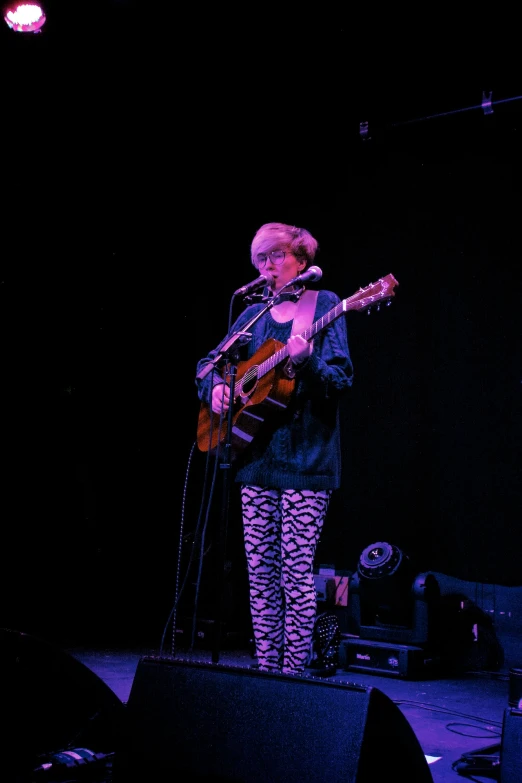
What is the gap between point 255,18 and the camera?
13.8ft

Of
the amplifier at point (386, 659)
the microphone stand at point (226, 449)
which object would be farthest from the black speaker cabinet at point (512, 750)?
the amplifier at point (386, 659)

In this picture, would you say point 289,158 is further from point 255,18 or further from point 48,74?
point 48,74

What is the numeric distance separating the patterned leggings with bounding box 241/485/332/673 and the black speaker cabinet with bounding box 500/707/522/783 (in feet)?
4.05

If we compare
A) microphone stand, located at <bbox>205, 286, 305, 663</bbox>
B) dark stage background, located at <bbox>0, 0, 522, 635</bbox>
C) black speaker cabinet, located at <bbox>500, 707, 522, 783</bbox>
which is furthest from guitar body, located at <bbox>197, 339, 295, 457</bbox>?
dark stage background, located at <bbox>0, 0, 522, 635</bbox>

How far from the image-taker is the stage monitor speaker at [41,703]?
68.9 inches

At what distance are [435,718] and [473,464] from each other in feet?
5.68

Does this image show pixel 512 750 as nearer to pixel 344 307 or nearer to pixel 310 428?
pixel 310 428

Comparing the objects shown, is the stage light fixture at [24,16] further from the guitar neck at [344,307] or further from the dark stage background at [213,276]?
the guitar neck at [344,307]

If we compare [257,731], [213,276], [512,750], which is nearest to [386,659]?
[512,750]

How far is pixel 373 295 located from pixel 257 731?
2055 mm

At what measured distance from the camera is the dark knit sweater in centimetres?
279

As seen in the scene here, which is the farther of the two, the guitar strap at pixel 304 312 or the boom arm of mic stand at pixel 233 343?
the guitar strap at pixel 304 312

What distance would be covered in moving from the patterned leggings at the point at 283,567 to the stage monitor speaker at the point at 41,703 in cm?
99

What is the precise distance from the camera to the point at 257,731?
1400 mm
